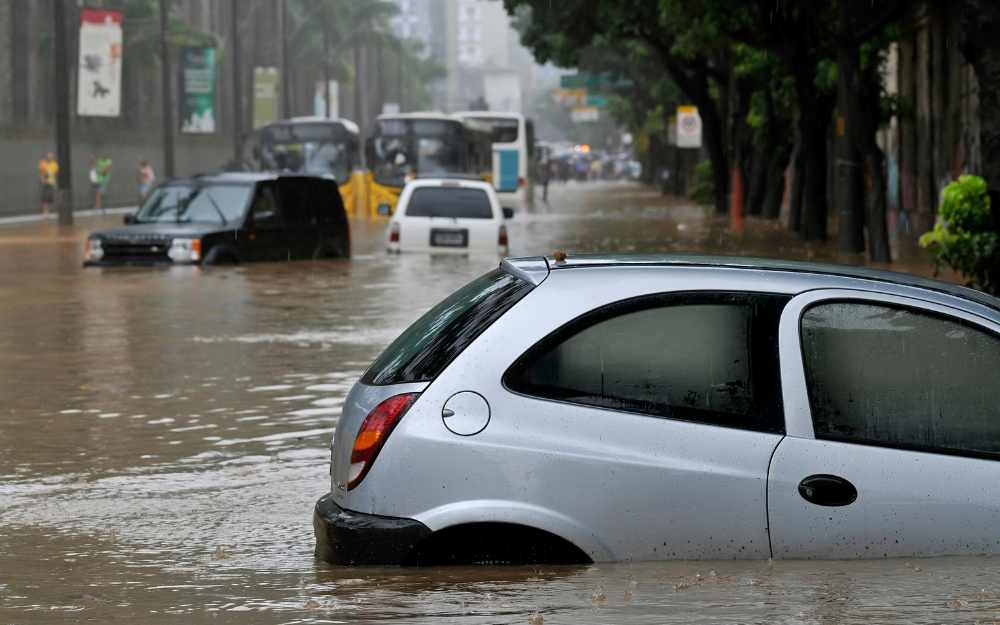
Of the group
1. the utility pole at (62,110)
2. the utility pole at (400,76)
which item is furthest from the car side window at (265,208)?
the utility pole at (400,76)

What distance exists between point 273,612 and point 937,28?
2998 centimetres

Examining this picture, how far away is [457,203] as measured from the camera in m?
30.4

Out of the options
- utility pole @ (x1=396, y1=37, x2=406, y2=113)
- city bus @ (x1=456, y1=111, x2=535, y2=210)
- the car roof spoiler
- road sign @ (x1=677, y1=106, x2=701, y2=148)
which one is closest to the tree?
road sign @ (x1=677, y1=106, x2=701, y2=148)

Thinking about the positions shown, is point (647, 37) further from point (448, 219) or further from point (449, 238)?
point (449, 238)

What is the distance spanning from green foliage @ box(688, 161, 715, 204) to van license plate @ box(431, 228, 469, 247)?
33.5 metres

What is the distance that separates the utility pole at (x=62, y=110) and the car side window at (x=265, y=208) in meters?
17.8

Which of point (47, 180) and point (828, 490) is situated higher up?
point (828, 490)

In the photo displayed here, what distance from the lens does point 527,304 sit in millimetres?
6281

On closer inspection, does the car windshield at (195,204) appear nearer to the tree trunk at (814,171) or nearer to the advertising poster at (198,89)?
the tree trunk at (814,171)

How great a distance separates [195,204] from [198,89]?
37.1 metres

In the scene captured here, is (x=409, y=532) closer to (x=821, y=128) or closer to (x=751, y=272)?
(x=751, y=272)

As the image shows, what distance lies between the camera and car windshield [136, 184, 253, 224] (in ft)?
90.2

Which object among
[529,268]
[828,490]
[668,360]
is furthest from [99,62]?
[828,490]

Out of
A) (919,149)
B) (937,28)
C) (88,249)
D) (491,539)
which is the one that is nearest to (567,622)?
(491,539)
